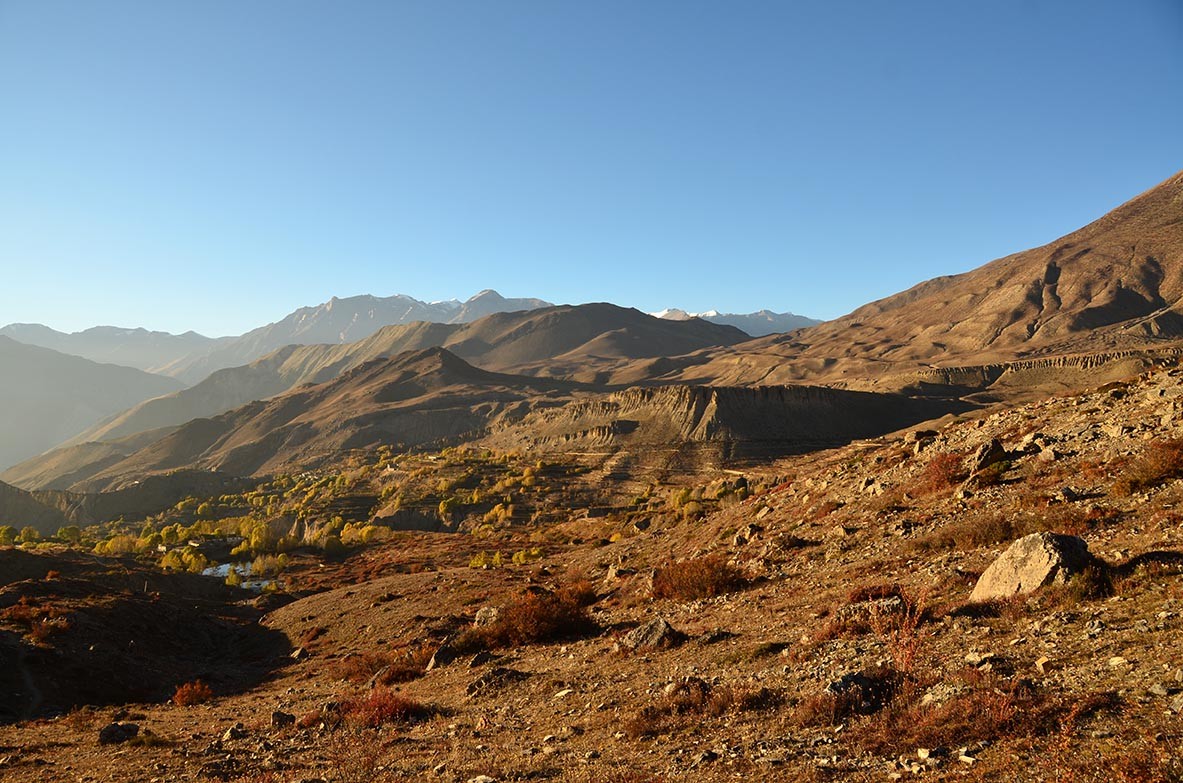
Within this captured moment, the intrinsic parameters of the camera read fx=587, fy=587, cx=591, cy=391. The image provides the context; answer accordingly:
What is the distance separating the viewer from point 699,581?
19891 millimetres

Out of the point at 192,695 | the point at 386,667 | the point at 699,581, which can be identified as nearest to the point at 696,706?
Answer: the point at 699,581

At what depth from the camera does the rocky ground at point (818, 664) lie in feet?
25.2

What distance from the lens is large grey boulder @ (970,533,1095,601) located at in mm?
10961

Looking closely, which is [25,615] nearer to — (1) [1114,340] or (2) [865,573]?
(2) [865,573]

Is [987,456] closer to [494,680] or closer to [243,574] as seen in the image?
Result: [494,680]

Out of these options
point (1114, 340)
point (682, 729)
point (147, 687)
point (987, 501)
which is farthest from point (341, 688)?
point (1114, 340)

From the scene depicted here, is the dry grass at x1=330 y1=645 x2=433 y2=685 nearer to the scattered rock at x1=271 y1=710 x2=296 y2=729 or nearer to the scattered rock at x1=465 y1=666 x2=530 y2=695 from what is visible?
the scattered rock at x1=271 y1=710 x2=296 y2=729

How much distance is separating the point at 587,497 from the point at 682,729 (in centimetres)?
7212

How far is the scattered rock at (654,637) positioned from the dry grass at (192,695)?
58.6 feet

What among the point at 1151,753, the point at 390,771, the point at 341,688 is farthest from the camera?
the point at 341,688

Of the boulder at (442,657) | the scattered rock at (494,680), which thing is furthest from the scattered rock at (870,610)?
the boulder at (442,657)

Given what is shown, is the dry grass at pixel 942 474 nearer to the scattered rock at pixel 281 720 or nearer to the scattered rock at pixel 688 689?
the scattered rock at pixel 688 689

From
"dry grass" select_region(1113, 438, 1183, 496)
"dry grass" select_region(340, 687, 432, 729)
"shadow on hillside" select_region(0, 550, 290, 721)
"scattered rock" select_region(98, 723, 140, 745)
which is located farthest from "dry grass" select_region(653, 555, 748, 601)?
"shadow on hillside" select_region(0, 550, 290, 721)

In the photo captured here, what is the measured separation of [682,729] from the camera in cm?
985
